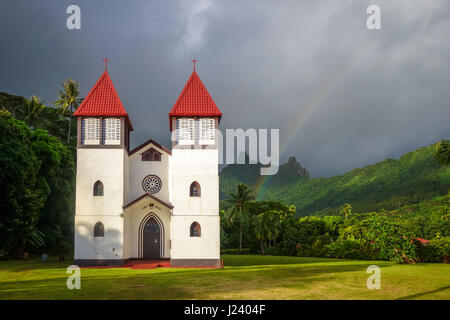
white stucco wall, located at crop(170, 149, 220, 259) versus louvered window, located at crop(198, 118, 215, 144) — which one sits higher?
louvered window, located at crop(198, 118, 215, 144)

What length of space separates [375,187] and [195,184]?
60913 millimetres

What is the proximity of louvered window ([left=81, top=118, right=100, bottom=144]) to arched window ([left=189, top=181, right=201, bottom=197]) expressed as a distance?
19.1 ft

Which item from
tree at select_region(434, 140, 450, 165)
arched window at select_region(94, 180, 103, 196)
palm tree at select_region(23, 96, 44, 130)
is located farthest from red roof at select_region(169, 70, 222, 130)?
palm tree at select_region(23, 96, 44, 130)

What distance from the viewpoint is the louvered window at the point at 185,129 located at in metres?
22.7

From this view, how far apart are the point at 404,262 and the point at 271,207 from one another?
27561 mm

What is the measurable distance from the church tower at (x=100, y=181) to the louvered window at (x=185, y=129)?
3.14 metres

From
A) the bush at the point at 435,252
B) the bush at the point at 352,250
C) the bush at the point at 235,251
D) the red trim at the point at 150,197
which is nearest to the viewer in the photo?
the red trim at the point at 150,197

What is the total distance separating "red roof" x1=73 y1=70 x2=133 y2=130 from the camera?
22.9 meters

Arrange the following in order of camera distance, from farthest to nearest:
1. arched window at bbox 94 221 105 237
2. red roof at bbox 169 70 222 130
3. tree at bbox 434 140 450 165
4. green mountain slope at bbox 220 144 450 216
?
1. green mountain slope at bbox 220 144 450 216
2. tree at bbox 434 140 450 165
3. red roof at bbox 169 70 222 130
4. arched window at bbox 94 221 105 237

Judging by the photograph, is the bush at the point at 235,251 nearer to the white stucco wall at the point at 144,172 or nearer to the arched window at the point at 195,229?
the white stucco wall at the point at 144,172

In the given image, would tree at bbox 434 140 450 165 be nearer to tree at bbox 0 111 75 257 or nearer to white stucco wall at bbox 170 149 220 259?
white stucco wall at bbox 170 149 220 259

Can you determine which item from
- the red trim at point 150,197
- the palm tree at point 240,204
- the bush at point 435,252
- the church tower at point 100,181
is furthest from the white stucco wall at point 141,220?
the palm tree at point 240,204

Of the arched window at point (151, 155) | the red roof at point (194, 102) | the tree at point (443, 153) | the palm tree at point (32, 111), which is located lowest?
the arched window at point (151, 155)
